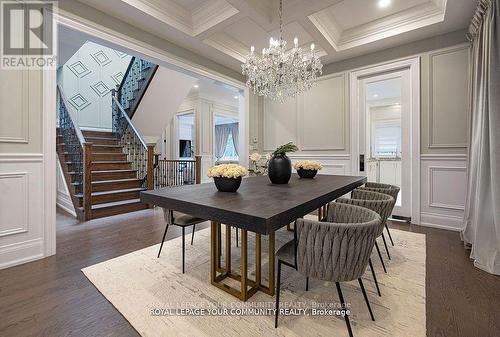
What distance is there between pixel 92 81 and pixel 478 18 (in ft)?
27.0

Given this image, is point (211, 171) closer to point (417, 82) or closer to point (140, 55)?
point (140, 55)

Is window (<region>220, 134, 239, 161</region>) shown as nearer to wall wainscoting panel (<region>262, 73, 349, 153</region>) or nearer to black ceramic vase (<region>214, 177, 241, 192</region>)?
wall wainscoting panel (<region>262, 73, 349, 153</region>)

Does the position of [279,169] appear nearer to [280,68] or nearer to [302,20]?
[280,68]

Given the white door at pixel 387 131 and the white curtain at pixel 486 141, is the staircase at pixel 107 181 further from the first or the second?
the white curtain at pixel 486 141

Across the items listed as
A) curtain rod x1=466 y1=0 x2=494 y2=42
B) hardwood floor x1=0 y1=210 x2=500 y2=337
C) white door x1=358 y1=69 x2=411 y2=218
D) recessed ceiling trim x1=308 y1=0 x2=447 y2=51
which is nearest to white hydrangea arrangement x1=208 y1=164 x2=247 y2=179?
hardwood floor x1=0 y1=210 x2=500 y2=337

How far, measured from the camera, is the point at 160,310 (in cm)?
162

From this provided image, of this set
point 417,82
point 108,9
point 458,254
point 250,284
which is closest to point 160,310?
point 250,284

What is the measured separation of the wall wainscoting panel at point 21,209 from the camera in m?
2.23

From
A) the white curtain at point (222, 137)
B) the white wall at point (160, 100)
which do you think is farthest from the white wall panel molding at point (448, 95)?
the white curtain at point (222, 137)

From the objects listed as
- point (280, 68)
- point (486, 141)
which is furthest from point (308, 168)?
point (486, 141)

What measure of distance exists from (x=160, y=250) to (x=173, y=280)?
580mm

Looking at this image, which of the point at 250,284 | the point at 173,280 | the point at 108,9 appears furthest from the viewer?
the point at 108,9

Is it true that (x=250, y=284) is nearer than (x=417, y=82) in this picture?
Yes

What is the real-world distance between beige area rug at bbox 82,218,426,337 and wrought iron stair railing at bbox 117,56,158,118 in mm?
4446
